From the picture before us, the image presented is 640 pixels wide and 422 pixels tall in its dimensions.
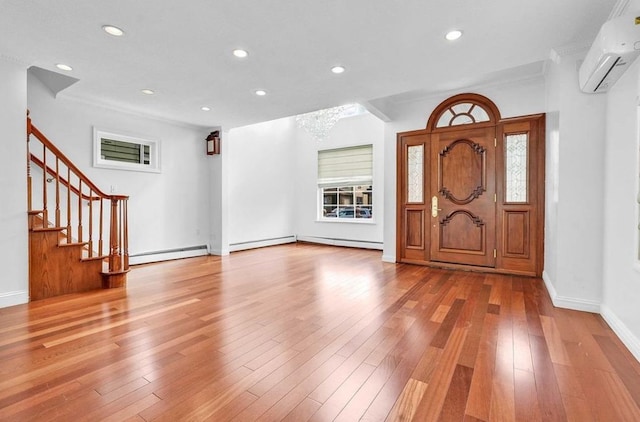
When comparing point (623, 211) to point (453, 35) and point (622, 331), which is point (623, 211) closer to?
point (622, 331)

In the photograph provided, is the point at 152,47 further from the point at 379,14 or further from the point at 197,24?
the point at 379,14

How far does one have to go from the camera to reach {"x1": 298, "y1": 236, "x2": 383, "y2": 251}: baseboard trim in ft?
22.5

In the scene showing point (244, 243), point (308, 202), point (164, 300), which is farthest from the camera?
point (308, 202)

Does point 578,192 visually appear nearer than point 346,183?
Yes

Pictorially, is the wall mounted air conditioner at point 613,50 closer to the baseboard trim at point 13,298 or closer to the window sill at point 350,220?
the window sill at point 350,220

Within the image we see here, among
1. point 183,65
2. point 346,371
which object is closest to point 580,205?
point 346,371

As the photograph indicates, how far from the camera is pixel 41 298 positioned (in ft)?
11.0

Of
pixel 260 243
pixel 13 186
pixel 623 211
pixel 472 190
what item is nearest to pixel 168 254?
pixel 260 243

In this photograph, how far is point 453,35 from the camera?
2.72 metres

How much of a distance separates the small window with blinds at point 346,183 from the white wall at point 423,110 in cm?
155

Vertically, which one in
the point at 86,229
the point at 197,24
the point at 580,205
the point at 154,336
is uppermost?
the point at 197,24

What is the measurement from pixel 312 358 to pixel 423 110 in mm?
4451

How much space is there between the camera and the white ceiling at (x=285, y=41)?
233cm

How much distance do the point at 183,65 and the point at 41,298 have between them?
299 cm
